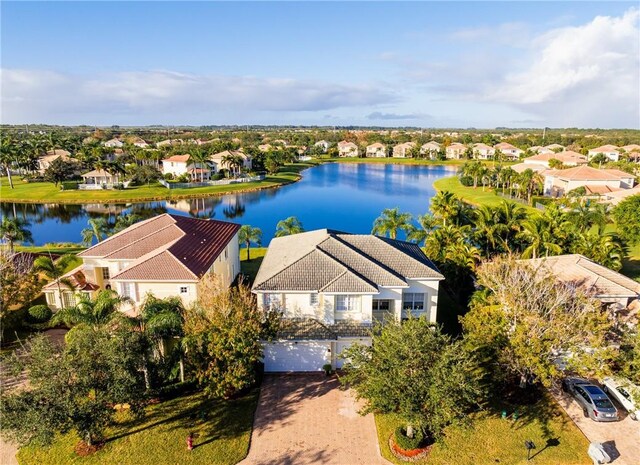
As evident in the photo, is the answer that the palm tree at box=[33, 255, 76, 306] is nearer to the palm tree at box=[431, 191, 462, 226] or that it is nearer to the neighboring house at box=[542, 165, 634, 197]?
the palm tree at box=[431, 191, 462, 226]

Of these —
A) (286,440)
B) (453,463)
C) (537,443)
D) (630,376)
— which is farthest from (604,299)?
(286,440)

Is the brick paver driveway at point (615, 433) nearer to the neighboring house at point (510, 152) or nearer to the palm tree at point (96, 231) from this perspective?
the palm tree at point (96, 231)

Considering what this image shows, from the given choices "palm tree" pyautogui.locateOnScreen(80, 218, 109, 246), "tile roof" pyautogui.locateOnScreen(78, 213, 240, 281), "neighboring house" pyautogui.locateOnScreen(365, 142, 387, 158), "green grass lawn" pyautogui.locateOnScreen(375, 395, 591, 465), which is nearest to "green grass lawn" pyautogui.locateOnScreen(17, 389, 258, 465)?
"green grass lawn" pyautogui.locateOnScreen(375, 395, 591, 465)

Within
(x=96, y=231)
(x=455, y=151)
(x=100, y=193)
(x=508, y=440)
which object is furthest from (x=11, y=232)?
(x=455, y=151)

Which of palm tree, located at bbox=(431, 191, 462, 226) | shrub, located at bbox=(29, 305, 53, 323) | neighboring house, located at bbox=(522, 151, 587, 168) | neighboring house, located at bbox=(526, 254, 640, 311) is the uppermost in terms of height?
neighboring house, located at bbox=(522, 151, 587, 168)

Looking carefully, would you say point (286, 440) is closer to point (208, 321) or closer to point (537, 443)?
point (208, 321)

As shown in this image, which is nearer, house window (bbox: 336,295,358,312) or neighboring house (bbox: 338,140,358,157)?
house window (bbox: 336,295,358,312)

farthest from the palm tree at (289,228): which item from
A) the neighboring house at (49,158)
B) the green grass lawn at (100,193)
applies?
the neighboring house at (49,158)

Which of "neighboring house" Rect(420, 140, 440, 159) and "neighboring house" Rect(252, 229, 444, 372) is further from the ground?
"neighboring house" Rect(420, 140, 440, 159)
